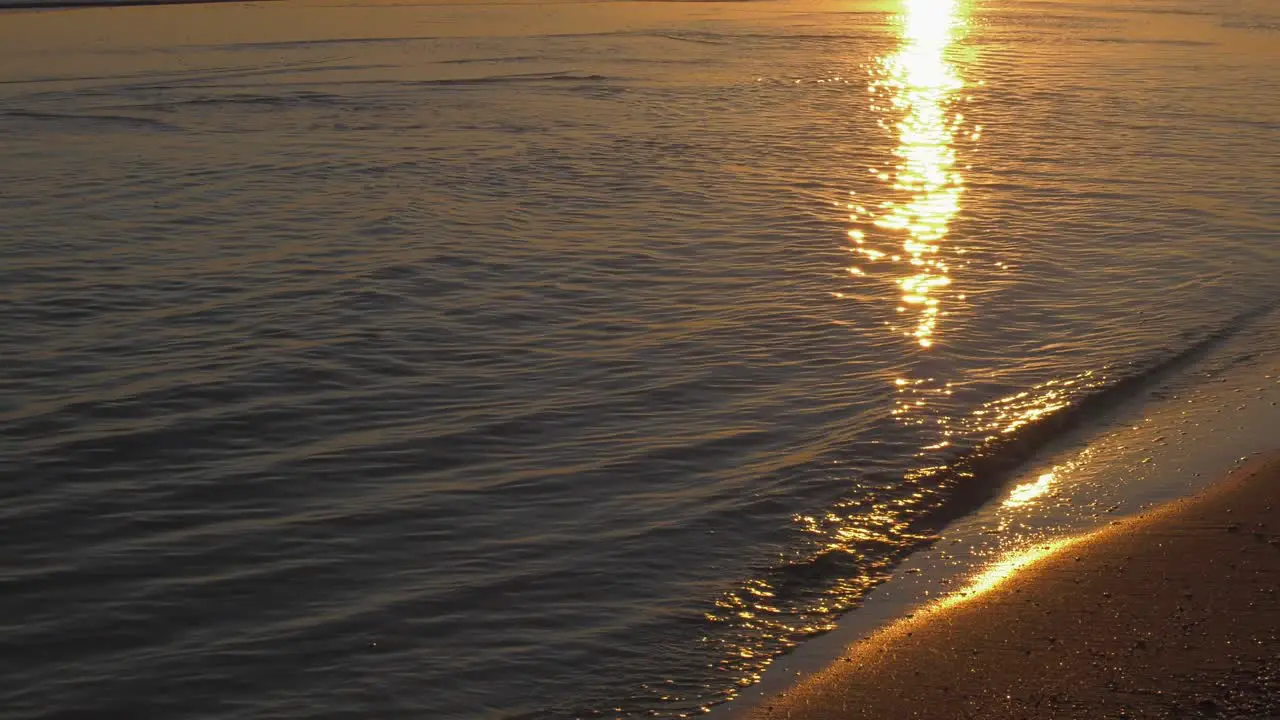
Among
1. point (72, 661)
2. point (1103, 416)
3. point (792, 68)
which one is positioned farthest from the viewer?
point (792, 68)

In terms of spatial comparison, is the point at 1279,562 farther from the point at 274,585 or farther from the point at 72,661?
the point at 72,661

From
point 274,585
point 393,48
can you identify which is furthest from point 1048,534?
point 393,48

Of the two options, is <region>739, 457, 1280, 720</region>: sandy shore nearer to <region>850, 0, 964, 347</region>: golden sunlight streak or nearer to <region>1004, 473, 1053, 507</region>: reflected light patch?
<region>1004, 473, 1053, 507</region>: reflected light patch

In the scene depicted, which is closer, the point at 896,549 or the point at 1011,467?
the point at 896,549

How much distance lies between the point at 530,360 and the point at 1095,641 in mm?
4839

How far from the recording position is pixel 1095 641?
5.14 m

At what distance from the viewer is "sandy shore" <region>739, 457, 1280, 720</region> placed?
4.70 meters

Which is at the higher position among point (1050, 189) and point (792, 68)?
point (792, 68)

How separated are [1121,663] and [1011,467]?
254 cm

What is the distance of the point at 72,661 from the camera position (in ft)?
17.7

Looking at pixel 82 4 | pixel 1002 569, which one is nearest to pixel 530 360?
A: pixel 1002 569

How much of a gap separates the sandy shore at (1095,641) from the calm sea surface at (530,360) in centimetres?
46

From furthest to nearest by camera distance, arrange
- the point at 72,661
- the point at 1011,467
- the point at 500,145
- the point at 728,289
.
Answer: the point at 500,145 < the point at 728,289 < the point at 1011,467 < the point at 72,661

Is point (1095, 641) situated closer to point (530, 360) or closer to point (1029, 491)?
point (1029, 491)
